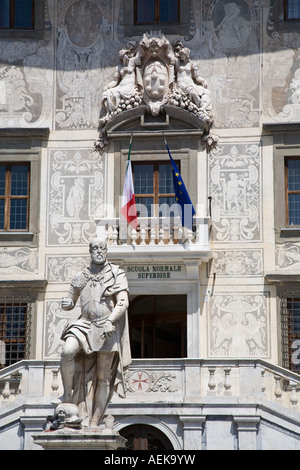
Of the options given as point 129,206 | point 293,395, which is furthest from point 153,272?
point 293,395

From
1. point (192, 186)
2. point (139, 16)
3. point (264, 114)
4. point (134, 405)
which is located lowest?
point (134, 405)

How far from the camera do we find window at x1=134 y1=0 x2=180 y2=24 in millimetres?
29938

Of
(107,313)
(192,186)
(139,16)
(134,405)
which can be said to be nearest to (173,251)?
(192,186)

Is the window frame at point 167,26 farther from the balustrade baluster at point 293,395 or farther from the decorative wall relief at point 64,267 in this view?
the balustrade baluster at point 293,395

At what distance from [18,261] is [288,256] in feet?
21.5

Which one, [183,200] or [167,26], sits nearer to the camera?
[183,200]

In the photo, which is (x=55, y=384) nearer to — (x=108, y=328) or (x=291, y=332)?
(x=291, y=332)

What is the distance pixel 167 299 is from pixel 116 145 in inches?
164

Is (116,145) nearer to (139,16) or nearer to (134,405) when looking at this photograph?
(139,16)

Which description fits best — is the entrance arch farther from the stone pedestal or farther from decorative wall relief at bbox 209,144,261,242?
the stone pedestal

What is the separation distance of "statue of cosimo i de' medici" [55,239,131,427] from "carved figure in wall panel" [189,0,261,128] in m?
10.2

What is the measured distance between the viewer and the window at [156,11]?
29938 mm

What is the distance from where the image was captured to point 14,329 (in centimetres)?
2869

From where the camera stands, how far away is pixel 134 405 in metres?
25.7
